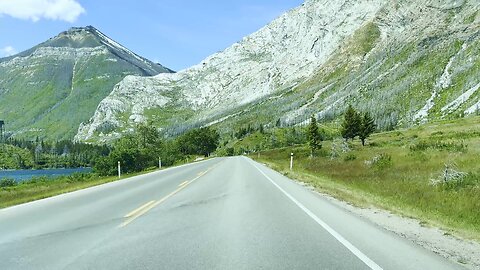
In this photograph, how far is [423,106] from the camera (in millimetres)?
177875

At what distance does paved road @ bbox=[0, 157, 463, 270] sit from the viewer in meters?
6.59

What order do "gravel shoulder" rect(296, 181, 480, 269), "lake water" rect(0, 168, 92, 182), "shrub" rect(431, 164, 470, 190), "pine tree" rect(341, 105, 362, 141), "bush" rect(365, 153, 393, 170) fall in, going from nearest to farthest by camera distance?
"gravel shoulder" rect(296, 181, 480, 269) → "shrub" rect(431, 164, 470, 190) → "bush" rect(365, 153, 393, 170) → "pine tree" rect(341, 105, 362, 141) → "lake water" rect(0, 168, 92, 182)

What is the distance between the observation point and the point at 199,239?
832 cm

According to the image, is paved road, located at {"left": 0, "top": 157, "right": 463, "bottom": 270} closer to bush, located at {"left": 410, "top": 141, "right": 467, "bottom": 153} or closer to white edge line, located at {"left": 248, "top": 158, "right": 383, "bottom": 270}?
white edge line, located at {"left": 248, "top": 158, "right": 383, "bottom": 270}

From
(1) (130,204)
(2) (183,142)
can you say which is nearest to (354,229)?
(1) (130,204)

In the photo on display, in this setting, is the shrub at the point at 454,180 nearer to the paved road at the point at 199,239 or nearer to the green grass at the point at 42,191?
the paved road at the point at 199,239

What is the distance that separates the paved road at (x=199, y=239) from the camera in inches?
260

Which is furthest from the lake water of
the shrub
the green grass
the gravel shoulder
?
the gravel shoulder

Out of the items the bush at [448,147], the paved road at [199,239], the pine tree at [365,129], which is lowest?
the paved road at [199,239]

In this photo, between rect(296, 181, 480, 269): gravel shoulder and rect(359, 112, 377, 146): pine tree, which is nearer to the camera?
rect(296, 181, 480, 269): gravel shoulder

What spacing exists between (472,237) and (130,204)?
381 inches

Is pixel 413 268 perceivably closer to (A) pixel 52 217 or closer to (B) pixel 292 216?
(B) pixel 292 216

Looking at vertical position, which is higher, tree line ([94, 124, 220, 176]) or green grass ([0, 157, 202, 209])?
tree line ([94, 124, 220, 176])

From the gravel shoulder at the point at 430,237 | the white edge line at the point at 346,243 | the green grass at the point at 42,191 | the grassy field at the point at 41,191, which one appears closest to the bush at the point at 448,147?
the gravel shoulder at the point at 430,237
